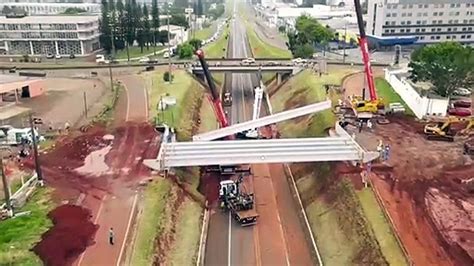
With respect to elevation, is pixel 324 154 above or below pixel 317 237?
above

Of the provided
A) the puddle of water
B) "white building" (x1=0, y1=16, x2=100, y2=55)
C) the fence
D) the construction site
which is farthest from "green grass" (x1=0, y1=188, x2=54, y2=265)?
"white building" (x1=0, y1=16, x2=100, y2=55)

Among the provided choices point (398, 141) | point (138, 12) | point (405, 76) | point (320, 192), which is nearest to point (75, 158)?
point (320, 192)

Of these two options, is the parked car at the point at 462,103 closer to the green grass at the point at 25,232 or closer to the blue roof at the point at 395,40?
the green grass at the point at 25,232

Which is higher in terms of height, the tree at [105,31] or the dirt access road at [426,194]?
the tree at [105,31]

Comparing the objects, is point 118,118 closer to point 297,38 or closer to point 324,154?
point 324,154

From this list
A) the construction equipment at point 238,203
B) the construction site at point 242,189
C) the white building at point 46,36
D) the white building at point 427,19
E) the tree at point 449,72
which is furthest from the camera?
the white building at point 427,19

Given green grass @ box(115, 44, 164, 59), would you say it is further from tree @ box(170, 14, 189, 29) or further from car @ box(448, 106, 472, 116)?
car @ box(448, 106, 472, 116)

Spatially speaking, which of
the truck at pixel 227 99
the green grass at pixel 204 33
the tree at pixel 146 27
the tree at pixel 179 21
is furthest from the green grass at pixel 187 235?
the tree at pixel 179 21
